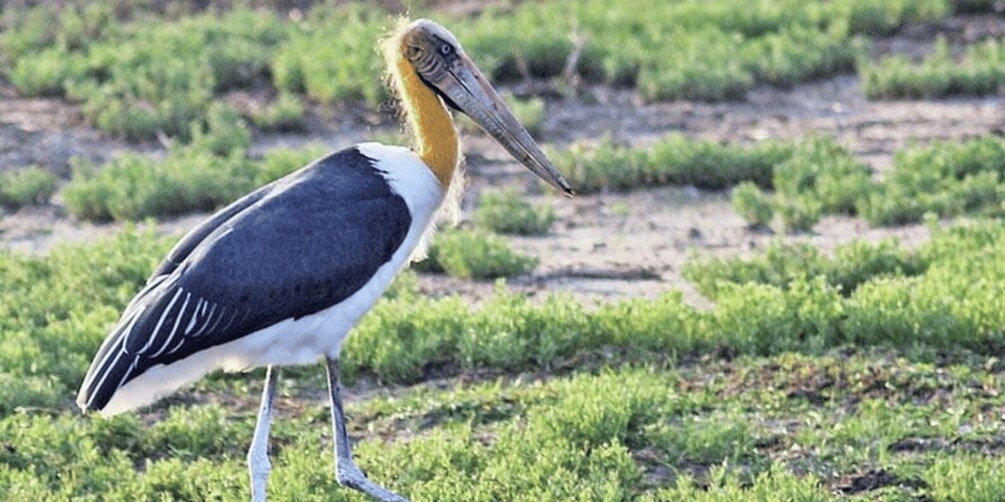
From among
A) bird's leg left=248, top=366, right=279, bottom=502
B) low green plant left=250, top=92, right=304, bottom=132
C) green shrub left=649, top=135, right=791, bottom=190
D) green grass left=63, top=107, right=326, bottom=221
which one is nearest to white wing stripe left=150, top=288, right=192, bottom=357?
bird's leg left=248, top=366, right=279, bottom=502

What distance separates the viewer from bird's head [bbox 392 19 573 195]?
624 cm

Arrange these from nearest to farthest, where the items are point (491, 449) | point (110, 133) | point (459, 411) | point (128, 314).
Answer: point (128, 314) → point (491, 449) → point (459, 411) → point (110, 133)

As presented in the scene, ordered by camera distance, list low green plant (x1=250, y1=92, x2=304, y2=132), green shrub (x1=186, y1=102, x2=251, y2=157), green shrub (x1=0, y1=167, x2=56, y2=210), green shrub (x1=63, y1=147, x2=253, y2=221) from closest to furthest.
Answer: green shrub (x1=63, y1=147, x2=253, y2=221) < green shrub (x1=0, y1=167, x2=56, y2=210) < green shrub (x1=186, y1=102, x2=251, y2=157) < low green plant (x1=250, y1=92, x2=304, y2=132)

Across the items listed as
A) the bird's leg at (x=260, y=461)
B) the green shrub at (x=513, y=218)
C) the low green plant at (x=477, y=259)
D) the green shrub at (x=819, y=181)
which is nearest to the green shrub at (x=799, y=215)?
the green shrub at (x=819, y=181)

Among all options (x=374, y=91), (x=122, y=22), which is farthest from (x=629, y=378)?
(x=122, y=22)

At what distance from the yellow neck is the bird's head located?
3 centimetres

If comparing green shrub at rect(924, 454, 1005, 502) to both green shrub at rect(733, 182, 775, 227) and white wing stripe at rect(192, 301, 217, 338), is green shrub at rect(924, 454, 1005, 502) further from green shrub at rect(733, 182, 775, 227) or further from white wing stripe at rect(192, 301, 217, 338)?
green shrub at rect(733, 182, 775, 227)

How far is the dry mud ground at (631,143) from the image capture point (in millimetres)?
8586

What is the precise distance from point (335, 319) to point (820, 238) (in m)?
3.50

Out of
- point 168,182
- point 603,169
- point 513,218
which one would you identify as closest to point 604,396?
point 513,218

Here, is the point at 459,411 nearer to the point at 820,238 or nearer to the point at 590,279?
the point at 590,279

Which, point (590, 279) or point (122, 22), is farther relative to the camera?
point (122, 22)

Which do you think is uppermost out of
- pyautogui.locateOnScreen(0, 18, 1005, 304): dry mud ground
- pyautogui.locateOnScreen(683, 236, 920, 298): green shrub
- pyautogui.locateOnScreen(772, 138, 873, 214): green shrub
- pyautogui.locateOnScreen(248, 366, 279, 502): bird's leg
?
pyautogui.locateOnScreen(248, 366, 279, 502): bird's leg

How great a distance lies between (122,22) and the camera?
1263 centimetres
